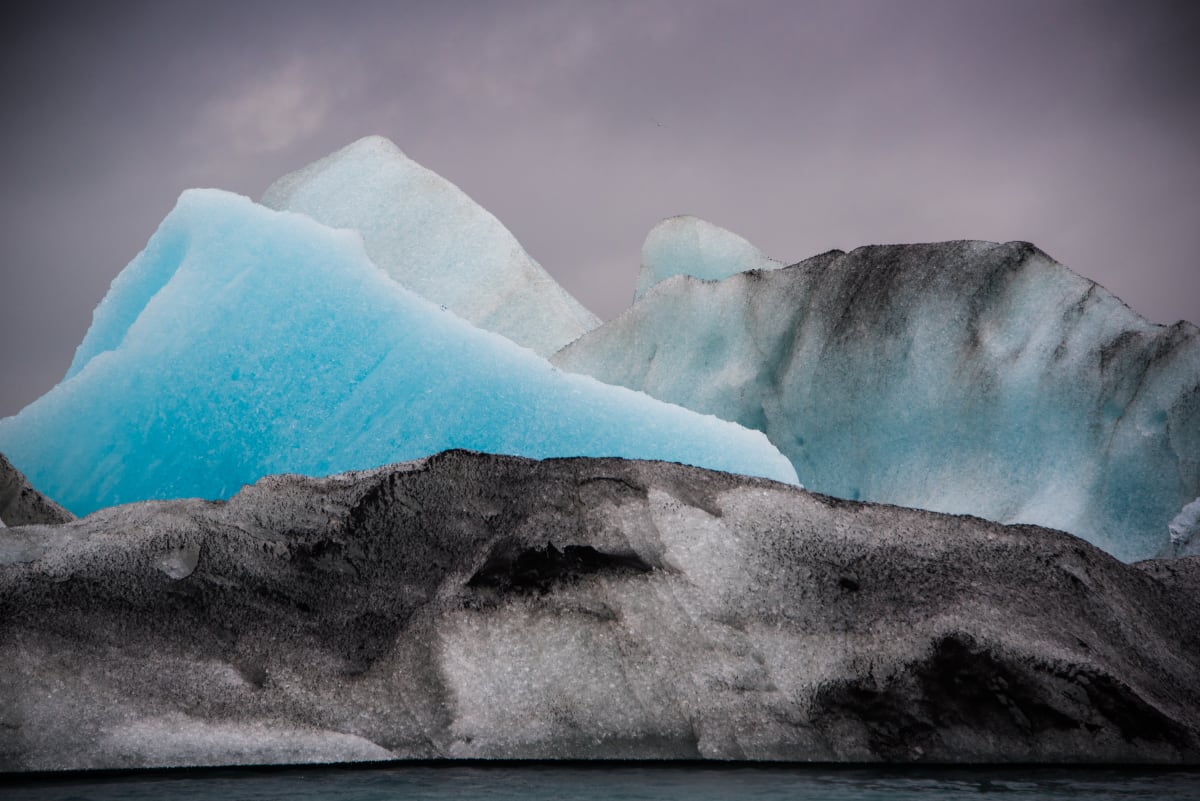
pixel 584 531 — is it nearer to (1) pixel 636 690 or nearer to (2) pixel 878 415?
(1) pixel 636 690

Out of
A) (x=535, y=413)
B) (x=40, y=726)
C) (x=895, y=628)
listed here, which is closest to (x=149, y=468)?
(x=535, y=413)

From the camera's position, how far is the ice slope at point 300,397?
20.6ft

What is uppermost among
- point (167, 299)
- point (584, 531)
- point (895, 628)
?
point (167, 299)

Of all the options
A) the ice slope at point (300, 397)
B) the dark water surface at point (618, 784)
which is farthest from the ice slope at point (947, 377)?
the dark water surface at point (618, 784)

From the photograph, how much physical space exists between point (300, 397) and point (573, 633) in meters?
2.84

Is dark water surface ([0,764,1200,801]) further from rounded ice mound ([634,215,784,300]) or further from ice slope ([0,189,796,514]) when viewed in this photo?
rounded ice mound ([634,215,784,300])

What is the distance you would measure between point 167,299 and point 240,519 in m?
2.59

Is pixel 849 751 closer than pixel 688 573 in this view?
Yes

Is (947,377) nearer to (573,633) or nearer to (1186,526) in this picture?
(1186,526)

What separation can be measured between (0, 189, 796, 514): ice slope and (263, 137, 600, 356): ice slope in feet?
5.60

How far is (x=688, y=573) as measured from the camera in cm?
431

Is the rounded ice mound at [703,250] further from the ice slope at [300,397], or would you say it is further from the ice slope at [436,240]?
the ice slope at [300,397]

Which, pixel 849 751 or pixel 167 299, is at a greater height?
pixel 167 299

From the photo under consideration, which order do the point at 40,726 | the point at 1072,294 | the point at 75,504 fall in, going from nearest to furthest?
the point at 40,726 < the point at 75,504 < the point at 1072,294
